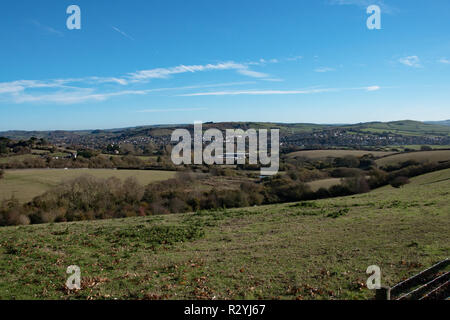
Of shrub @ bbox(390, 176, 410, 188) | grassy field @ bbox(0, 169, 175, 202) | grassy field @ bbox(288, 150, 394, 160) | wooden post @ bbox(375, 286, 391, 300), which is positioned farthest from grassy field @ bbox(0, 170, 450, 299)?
grassy field @ bbox(288, 150, 394, 160)

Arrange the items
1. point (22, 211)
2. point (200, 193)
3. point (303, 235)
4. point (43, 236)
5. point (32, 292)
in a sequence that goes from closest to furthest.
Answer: point (32, 292) < point (303, 235) < point (43, 236) < point (22, 211) < point (200, 193)

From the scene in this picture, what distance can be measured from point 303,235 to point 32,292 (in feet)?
36.8

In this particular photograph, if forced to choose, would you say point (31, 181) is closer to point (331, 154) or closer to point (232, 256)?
point (232, 256)

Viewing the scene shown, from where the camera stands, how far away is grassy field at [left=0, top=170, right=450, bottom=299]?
9031 mm

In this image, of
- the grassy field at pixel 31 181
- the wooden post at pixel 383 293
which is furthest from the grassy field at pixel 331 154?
the wooden post at pixel 383 293

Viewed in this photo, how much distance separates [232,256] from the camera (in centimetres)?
1232

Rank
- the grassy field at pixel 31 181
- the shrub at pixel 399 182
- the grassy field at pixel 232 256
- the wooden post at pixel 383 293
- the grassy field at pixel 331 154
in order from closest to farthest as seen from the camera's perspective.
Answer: the wooden post at pixel 383 293 → the grassy field at pixel 232 256 → the shrub at pixel 399 182 → the grassy field at pixel 31 181 → the grassy field at pixel 331 154

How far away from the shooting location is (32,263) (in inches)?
471

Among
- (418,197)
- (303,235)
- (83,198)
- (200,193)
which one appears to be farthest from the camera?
(200,193)

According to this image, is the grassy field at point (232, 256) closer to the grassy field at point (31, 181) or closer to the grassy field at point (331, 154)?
the grassy field at point (31, 181)

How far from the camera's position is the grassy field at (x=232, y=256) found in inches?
356

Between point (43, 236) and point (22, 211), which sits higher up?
point (43, 236)
